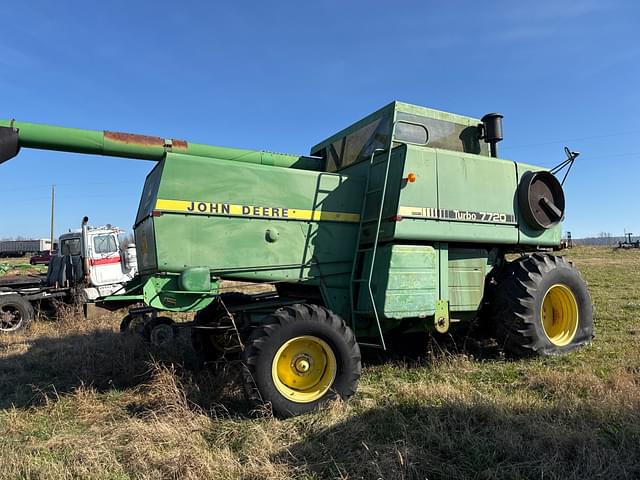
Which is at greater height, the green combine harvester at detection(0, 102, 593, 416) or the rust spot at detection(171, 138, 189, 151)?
the rust spot at detection(171, 138, 189, 151)

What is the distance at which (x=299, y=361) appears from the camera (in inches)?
188

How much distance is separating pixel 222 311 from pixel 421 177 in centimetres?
284

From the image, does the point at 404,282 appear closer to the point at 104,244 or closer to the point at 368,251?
the point at 368,251

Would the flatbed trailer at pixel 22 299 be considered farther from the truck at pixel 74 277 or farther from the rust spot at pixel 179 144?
the rust spot at pixel 179 144

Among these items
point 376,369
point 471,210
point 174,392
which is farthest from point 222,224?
point 471,210

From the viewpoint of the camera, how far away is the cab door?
12.9 meters

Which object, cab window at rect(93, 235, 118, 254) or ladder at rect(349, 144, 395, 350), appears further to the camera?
cab window at rect(93, 235, 118, 254)

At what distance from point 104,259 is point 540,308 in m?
10.9

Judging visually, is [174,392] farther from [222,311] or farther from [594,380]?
[594,380]

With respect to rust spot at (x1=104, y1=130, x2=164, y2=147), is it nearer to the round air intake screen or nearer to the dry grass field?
the dry grass field

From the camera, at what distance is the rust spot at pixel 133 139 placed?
5234 millimetres

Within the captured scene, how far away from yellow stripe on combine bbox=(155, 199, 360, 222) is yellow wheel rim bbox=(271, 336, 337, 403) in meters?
1.41

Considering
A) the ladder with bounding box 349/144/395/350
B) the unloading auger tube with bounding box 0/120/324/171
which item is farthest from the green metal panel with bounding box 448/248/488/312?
the unloading auger tube with bounding box 0/120/324/171

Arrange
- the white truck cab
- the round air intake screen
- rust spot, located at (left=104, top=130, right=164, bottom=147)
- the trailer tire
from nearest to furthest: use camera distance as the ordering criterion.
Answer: rust spot, located at (left=104, top=130, right=164, bottom=147), the round air intake screen, the trailer tire, the white truck cab
